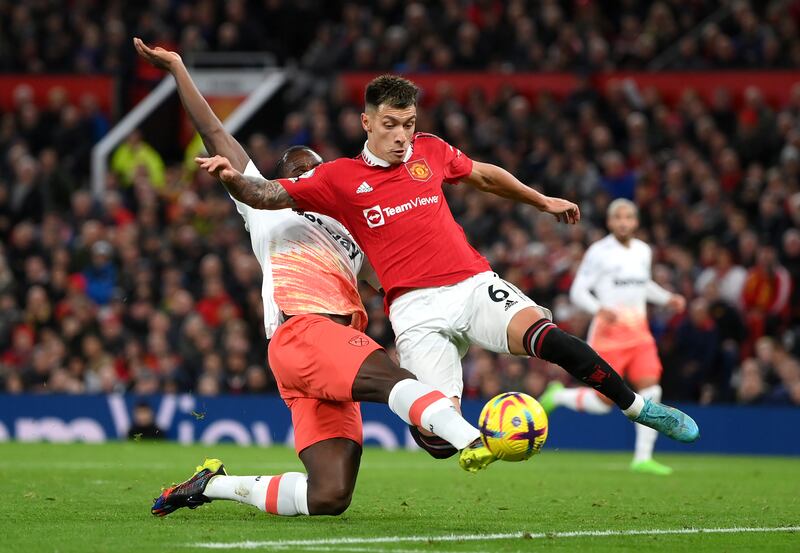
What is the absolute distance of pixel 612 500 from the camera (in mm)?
10227

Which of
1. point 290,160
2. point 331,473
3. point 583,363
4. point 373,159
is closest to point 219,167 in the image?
point 373,159

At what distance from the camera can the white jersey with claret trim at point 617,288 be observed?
47.2ft

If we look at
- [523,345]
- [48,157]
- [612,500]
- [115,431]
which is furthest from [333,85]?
[523,345]

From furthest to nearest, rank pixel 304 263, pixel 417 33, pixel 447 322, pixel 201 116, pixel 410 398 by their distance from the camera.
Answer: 1. pixel 417 33
2. pixel 201 116
3. pixel 304 263
4. pixel 447 322
5. pixel 410 398

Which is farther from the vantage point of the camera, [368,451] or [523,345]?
[368,451]

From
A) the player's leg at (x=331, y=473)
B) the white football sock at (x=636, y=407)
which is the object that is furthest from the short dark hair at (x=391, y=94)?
the white football sock at (x=636, y=407)

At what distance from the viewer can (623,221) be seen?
14250mm

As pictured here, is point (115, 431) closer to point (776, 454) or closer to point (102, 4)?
point (776, 454)

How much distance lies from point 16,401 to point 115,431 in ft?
4.69

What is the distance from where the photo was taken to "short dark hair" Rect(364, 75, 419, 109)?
802 cm

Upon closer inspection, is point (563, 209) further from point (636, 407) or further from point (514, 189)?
point (636, 407)

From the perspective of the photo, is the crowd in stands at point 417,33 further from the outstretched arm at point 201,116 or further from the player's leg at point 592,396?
the outstretched arm at point 201,116

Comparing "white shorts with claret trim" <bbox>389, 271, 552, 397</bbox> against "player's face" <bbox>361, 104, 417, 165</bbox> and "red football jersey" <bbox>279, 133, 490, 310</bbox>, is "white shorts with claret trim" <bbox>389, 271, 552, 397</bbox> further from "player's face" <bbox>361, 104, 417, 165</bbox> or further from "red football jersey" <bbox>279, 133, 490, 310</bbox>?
"player's face" <bbox>361, 104, 417, 165</bbox>

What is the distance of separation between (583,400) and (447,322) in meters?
6.51
